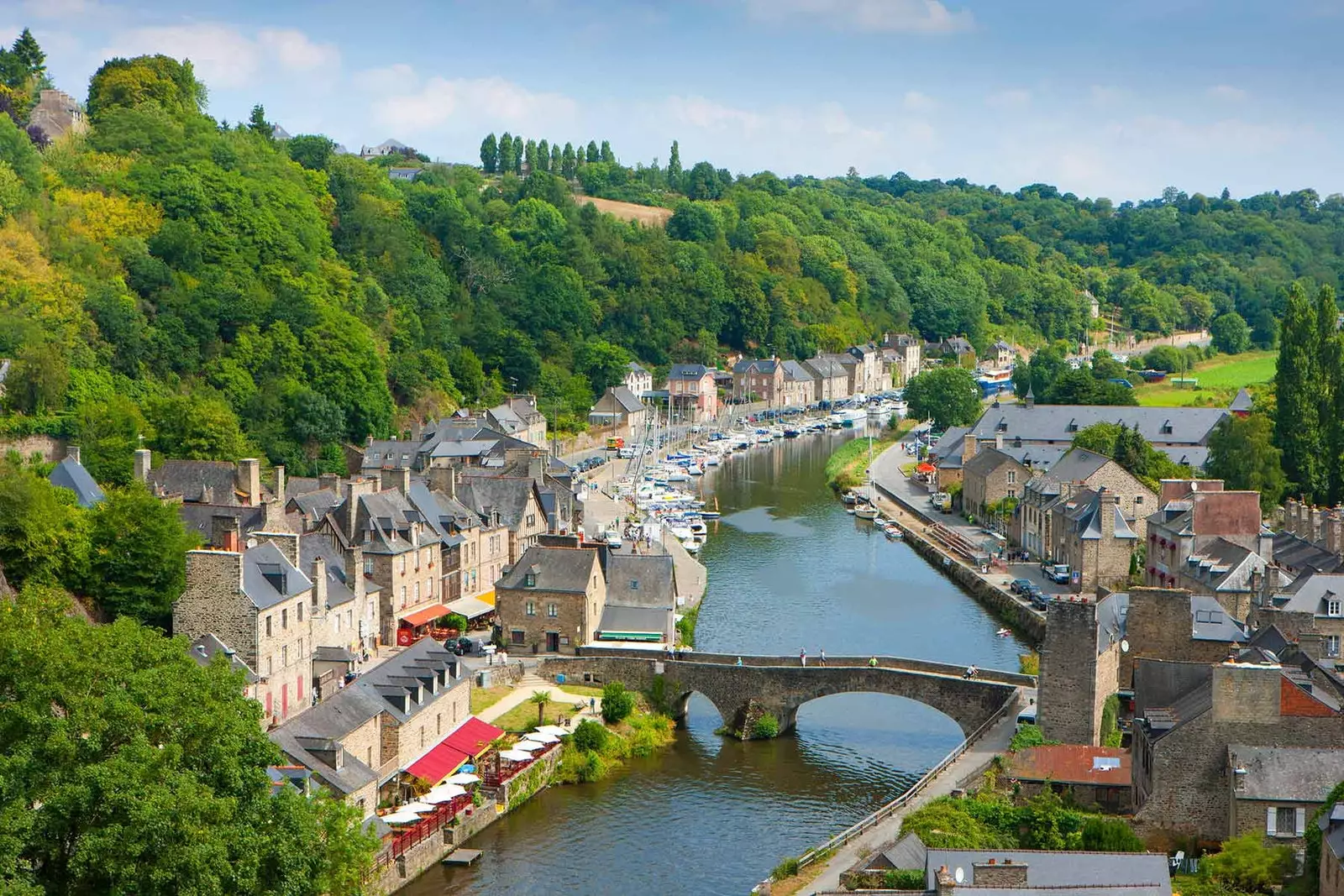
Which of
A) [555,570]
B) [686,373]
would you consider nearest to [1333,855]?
[555,570]

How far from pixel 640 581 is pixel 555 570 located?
3079 mm

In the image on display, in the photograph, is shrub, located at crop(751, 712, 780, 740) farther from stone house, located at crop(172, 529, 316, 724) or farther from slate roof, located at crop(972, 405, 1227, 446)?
slate roof, located at crop(972, 405, 1227, 446)

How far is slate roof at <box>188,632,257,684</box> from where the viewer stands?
39.5m

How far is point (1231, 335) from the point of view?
160 metres

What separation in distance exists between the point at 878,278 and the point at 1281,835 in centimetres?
13619

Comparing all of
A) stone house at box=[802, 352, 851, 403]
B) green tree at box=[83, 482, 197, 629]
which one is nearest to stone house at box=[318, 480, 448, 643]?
green tree at box=[83, 482, 197, 629]

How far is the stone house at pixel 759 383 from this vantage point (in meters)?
127

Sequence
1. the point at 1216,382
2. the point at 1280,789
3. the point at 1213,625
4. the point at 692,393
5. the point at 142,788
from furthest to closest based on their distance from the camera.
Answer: the point at 1216,382
the point at 692,393
the point at 1213,625
the point at 1280,789
the point at 142,788

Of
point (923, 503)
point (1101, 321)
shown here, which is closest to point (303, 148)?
point (923, 503)

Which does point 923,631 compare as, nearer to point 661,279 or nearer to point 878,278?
point 661,279

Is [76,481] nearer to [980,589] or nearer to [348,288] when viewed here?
[980,589]

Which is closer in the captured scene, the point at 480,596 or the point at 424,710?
the point at 424,710

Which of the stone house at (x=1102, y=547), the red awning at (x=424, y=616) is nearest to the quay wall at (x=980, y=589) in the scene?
the stone house at (x=1102, y=547)

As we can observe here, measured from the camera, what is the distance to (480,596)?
55719mm
